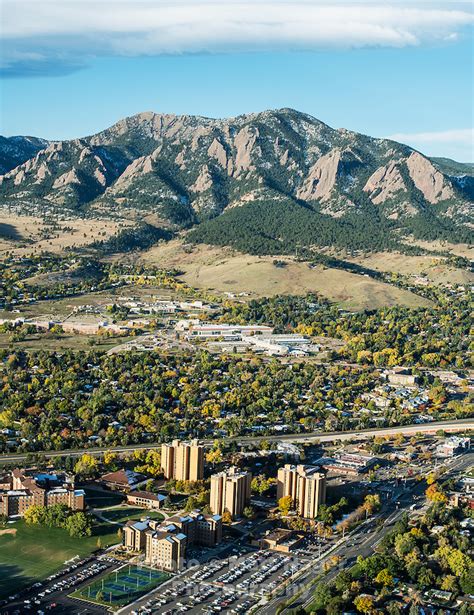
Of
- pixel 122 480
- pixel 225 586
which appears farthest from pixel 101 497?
pixel 225 586

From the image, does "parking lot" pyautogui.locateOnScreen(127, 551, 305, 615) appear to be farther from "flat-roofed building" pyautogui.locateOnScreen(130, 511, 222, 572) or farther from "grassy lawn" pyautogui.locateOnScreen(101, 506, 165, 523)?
"grassy lawn" pyautogui.locateOnScreen(101, 506, 165, 523)

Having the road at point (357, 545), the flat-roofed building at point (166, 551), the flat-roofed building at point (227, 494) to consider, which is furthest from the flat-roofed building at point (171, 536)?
the road at point (357, 545)

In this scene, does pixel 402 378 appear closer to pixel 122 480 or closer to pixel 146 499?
pixel 122 480

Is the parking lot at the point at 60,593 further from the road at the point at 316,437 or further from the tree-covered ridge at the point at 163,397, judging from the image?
the tree-covered ridge at the point at 163,397

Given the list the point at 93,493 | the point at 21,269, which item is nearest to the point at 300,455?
the point at 93,493

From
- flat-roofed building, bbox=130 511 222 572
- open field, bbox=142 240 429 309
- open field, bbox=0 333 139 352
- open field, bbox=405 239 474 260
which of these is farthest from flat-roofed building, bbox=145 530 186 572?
open field, bbox=405 239 474 260
